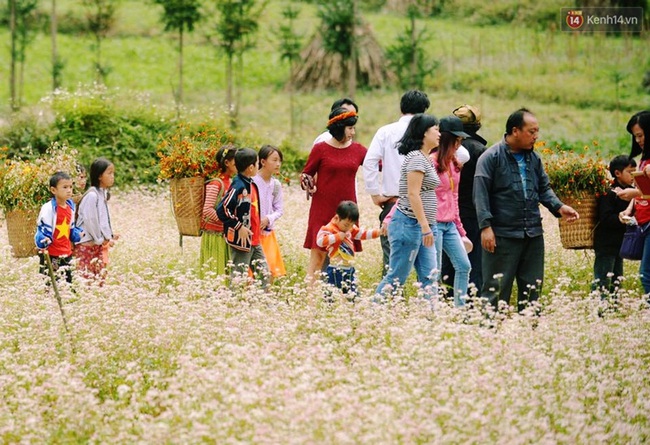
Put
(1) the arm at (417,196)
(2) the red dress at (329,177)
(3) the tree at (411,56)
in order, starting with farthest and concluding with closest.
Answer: (3) the tree at (411,56)
(2) the red dress at (329,177)
(1) the arm at (417,196)

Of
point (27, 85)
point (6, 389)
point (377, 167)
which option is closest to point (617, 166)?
point (377, 167)

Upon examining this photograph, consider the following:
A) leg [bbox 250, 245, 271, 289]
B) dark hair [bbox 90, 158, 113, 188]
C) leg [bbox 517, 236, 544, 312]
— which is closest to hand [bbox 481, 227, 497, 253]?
leg [bbox 517, 236, 544, 312]

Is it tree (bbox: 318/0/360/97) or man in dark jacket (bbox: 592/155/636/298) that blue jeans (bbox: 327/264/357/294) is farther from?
tree (bbox: 318/0/360/97)

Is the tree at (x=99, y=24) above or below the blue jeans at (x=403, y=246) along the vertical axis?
above

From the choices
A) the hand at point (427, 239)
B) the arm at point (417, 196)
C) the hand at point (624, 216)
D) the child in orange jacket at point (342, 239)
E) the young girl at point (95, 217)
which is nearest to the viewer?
the arm at point (417, 196)

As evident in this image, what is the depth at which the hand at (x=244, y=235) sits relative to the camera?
8.53 m

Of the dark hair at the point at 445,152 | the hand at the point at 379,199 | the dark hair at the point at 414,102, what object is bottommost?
the hand at the point at 379,199

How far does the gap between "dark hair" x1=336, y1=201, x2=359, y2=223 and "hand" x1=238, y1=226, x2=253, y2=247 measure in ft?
2.79

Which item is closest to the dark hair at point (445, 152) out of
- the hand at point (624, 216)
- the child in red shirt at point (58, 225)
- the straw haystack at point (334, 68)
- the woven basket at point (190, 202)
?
the hand at point (624, 216)

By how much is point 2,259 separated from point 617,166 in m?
6.55

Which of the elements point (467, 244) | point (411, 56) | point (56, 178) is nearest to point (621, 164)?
point (467, 244)

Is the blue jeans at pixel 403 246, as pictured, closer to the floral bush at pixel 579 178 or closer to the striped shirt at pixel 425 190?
the striped shirt at pixel 425 190

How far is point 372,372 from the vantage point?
17.6 feet

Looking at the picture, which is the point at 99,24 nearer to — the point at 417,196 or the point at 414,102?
the point at 414,102
